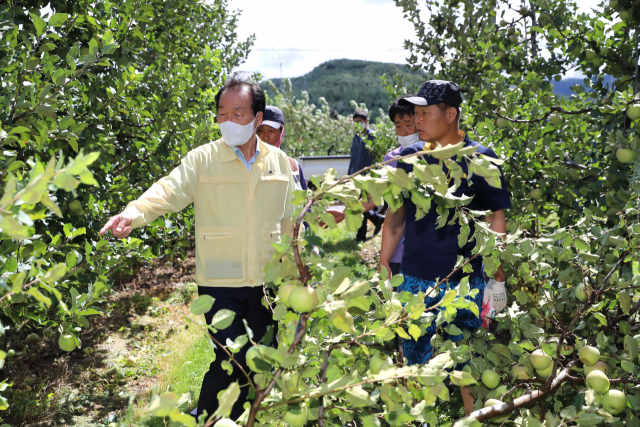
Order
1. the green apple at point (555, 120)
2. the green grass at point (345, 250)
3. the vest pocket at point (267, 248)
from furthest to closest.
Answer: the green grass at point (345, 250) < the green apple at point (555, 120) < the vest pocket at point (267, 248)

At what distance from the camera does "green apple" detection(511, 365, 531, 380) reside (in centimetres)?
176

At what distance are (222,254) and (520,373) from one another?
1.45 metres

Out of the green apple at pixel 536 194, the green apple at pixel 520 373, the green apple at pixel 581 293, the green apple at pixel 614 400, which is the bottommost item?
the green apple at pixel 520 373

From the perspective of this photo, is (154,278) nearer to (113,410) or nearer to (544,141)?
(113,410)

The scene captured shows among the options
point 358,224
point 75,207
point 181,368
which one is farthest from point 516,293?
point 181,368

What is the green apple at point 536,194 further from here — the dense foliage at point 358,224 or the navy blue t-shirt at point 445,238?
the navy blue t-shirt at point 445,238

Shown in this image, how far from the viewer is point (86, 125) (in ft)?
8.61

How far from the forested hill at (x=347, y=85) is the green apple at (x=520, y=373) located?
108 ft

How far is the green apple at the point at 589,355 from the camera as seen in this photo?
168 cm

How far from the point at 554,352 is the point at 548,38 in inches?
98.7

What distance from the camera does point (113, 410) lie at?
3.21m

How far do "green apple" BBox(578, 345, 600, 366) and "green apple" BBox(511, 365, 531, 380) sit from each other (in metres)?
0.19

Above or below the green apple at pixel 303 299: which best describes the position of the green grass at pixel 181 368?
below

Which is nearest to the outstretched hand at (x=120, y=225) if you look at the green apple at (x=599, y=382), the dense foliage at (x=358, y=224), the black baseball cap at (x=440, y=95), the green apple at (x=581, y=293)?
the dense foliage at (x=358, y=224)
